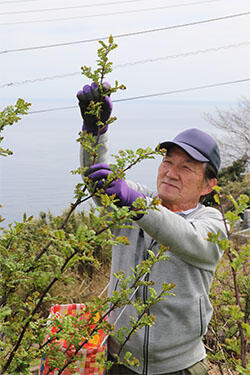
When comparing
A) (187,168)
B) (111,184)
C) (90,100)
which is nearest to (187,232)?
(111,184)

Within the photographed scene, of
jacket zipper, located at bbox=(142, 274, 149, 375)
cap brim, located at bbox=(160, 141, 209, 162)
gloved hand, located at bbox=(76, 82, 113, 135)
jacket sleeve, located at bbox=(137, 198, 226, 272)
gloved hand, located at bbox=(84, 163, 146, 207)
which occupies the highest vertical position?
gloved hand, located at bbox=(76, 82, 113, 135)

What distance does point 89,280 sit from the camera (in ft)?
17.3

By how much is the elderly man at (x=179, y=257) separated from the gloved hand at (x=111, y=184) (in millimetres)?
181

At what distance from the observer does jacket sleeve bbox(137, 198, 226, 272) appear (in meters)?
1.32

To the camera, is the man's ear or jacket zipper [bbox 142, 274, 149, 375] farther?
the man's ear

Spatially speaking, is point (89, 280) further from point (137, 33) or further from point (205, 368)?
point (137, 33)

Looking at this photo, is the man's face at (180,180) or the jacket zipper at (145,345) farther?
the man's face at (180,180)

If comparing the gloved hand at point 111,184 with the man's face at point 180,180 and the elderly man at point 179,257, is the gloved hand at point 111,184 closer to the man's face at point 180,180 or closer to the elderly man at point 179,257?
the elderly man at point 179,257

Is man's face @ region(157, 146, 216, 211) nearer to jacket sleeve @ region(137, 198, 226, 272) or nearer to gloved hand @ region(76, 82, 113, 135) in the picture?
jacket sleeve @ region(137, 198, 226, 272)

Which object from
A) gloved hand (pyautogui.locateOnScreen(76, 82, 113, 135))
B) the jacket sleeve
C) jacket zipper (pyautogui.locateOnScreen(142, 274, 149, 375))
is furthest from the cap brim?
jacket zipper (pyautogui.locateOnScreen(142, 274, 149, 375))

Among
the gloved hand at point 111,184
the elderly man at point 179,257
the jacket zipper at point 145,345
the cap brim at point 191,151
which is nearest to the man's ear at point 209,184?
the elderly man at point 179,257

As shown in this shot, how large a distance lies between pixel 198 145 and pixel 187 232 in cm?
55

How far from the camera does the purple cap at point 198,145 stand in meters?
1.82

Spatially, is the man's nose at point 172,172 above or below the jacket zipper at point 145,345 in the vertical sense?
above
